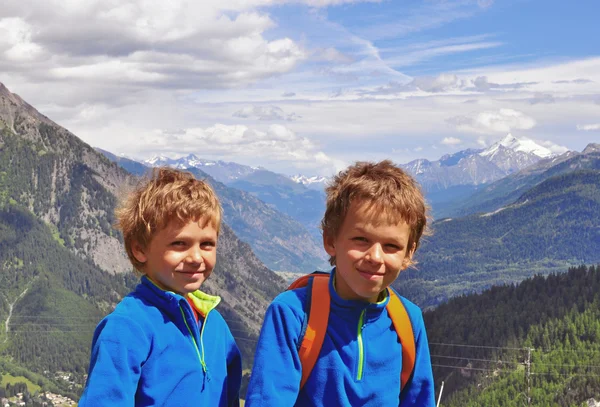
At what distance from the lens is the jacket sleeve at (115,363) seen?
748cm

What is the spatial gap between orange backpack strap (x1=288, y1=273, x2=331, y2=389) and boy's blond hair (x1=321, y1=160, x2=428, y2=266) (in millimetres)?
573

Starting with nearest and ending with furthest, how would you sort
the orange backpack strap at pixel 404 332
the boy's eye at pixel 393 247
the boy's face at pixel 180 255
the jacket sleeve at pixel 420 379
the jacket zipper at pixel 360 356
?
1. the boy's eye at pixel 393 247
2. the jacket zipper at pixel 360 356
3. the boy's face at pixel 180 255
4. the orange backpack strap at pixel 404 332
5. the jacket sleeve at pixel 420 379

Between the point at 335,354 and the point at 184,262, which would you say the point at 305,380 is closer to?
the point at 335,354

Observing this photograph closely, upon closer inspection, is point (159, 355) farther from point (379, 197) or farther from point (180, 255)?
point (379, 197)

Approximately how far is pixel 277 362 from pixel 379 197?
7.07 feet

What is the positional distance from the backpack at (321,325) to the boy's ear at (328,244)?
291 millimetres

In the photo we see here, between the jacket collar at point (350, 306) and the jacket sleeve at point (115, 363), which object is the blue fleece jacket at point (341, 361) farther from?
the jacket sleeve at point (115, 363)

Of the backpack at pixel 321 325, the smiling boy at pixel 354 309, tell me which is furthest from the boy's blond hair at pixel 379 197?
the backpack at pixel 321 325

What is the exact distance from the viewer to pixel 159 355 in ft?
27.0

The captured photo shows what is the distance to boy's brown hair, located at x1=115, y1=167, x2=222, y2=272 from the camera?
27.1 ft

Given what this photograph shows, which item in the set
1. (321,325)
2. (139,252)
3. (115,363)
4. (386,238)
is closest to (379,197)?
(386,238)

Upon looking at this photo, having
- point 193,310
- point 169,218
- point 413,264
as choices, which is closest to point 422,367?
point 413,264

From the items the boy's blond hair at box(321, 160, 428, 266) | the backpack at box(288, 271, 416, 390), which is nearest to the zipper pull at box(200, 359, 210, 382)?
the backpack at box(288, 271, 416, 390)

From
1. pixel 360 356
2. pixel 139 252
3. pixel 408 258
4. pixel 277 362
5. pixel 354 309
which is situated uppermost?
pixel 139 252
